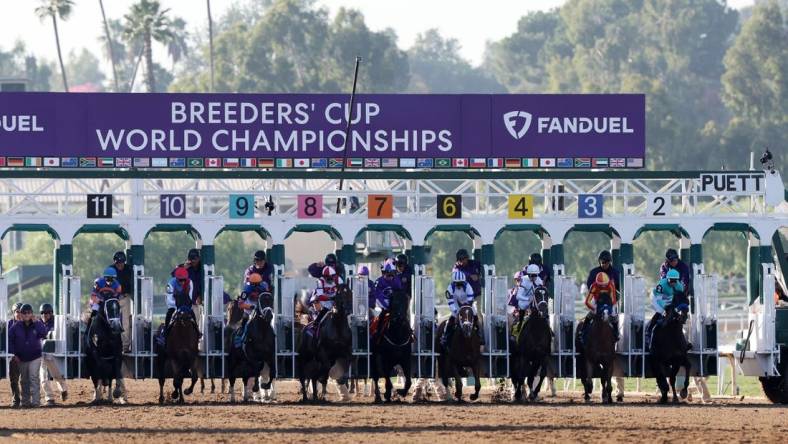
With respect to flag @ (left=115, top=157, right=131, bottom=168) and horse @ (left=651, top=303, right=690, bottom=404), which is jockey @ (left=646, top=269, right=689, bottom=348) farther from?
flag @ (left=115, top=157, right=131, bottom=168)

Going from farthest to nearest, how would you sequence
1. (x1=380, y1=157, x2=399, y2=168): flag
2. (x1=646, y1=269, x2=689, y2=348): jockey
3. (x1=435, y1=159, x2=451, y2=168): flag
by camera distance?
(x1=435, y1=159, x2=451, y2=168): flag, (x1=380, y1=157, x2=399, y2=168): flag, (x1=646, y1=269, x2=689, y2=348): jockey

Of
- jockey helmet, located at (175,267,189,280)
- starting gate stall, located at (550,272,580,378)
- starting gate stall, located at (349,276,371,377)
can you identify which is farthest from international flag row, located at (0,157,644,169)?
jockey helmet, located at (175,267,189,280)

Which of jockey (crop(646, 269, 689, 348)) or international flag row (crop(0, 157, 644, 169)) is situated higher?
international flag row (crop(0, 157, 644, 169))

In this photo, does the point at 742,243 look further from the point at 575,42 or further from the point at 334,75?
the point at 575,42

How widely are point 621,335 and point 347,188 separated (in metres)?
5.30

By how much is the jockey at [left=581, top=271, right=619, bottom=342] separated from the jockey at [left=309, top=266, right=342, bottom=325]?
11.3 feet

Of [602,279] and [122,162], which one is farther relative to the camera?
[122,162]

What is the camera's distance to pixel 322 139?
30.3m

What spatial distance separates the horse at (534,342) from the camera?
28.1 meters

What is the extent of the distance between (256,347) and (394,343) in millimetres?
1845

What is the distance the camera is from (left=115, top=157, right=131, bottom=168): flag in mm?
30031

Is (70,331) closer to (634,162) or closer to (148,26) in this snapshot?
(634,162)

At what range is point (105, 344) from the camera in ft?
91.5

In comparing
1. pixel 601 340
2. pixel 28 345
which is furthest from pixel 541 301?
pixel 28 345
